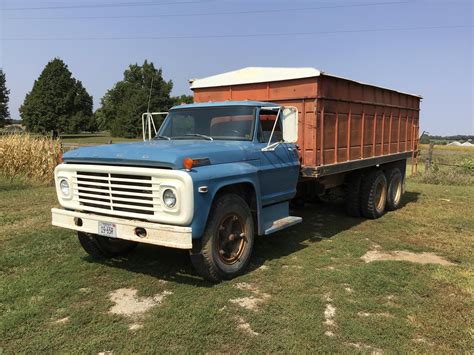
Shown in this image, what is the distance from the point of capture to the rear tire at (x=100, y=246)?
5555 millimetres

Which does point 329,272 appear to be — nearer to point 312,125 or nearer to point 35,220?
point 312,125

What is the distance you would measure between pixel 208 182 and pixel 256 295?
1321 mm

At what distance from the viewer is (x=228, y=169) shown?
15.8ft

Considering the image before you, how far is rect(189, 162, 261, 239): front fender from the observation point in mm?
4336

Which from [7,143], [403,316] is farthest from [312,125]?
[7,143]

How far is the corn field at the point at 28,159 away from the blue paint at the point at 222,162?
8.12 metres

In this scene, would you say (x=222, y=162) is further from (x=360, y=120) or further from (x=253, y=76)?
(x=360, y=120)

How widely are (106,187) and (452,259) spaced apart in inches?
187

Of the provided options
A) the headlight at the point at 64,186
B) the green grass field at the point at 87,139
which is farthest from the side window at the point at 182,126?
the green grass field at the point at 87,139

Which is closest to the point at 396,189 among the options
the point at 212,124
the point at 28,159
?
the point at 212,124

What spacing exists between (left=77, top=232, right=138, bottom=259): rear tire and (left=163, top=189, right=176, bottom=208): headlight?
1709mm

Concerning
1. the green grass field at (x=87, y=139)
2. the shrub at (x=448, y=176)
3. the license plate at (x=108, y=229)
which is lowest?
the shrub at (x=448, y=176)

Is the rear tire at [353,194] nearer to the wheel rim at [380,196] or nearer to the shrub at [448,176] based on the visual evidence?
the wheel rim at [380,196]

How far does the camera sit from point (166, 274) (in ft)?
16.9
